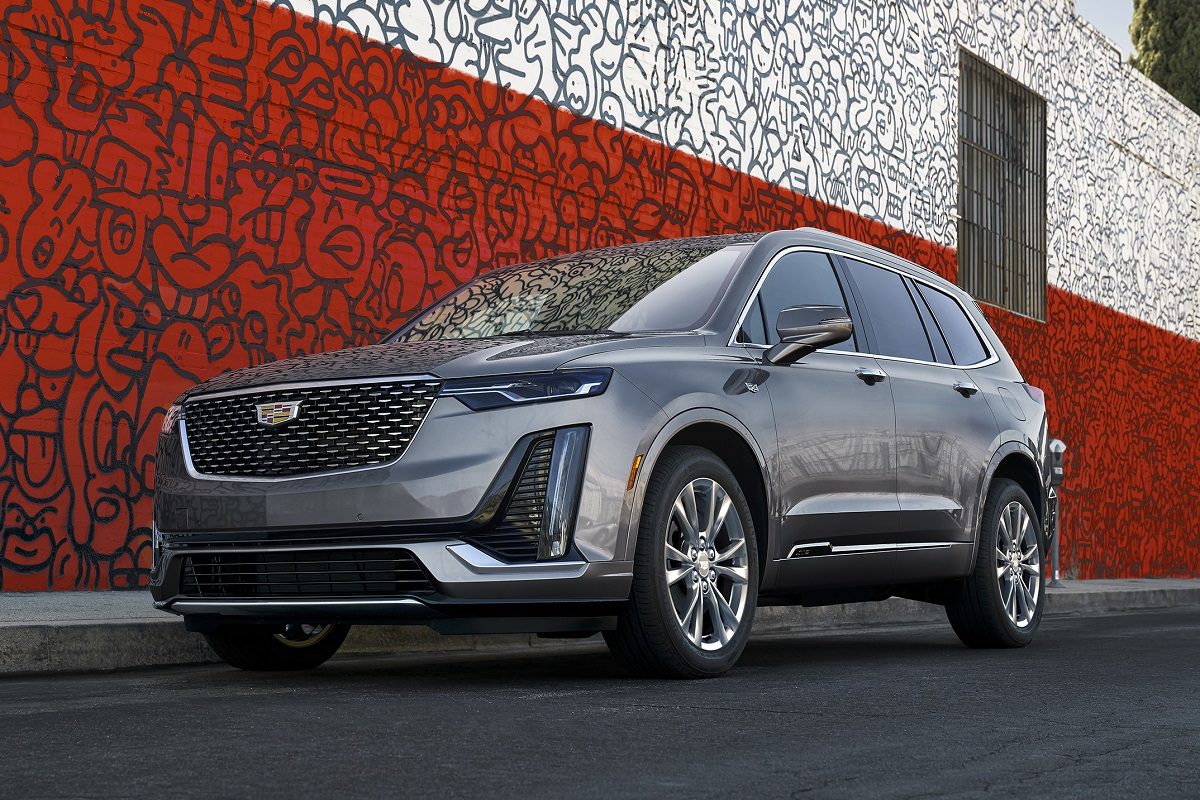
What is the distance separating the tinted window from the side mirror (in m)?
1.93

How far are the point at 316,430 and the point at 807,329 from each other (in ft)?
6.61

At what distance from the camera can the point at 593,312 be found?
21.1 ft

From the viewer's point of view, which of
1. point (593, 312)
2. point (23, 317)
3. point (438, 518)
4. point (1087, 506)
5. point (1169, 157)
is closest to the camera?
point (438, 518)

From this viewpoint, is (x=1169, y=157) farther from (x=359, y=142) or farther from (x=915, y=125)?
(x=359, y=142)

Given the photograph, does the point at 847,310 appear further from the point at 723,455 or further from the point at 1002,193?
the point at 1002,193

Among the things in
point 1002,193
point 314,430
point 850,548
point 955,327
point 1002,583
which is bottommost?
point 1002,583

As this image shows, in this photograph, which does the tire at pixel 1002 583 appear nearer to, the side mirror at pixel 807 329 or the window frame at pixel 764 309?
the window frame at pixel 764 309

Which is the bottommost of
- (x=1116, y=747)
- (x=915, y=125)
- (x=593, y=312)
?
(x=1116, y=747)

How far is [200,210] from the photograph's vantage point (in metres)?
9.60

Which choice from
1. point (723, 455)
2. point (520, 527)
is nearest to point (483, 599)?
point (520, 527)

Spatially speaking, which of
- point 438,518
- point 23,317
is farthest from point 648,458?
point 23,317

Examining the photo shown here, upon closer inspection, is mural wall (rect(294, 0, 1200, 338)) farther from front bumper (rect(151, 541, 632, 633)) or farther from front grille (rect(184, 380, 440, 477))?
front bumper (rect(151, 541, 632, 633))

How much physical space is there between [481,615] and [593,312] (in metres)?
1.58

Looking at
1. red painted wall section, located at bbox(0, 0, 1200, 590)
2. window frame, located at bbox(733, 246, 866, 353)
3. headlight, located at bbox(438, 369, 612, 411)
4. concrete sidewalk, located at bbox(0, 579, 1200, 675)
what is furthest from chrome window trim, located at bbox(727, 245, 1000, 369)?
red painted wall section, located at bbox(0, 0, 1200, 590)
